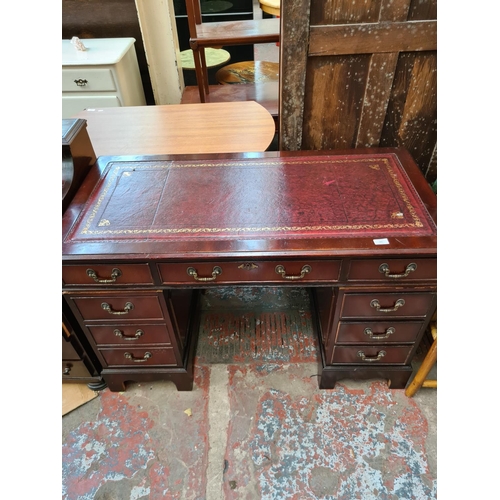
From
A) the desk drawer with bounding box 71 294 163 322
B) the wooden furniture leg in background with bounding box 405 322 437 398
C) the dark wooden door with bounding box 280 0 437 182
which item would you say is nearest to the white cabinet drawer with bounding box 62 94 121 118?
the dark wooden door with bounding box 280 0 437 182

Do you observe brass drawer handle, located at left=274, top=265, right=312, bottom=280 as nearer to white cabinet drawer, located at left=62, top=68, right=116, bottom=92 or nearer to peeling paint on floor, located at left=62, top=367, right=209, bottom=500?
peeling paint on floor, located at left=62, top=367, right=209, bottom=500

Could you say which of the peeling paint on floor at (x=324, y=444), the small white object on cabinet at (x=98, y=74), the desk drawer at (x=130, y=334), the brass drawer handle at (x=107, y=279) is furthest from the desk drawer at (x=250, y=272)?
the small white object on cabinet at (x=98, y=74)

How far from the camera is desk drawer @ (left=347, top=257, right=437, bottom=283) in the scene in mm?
1306

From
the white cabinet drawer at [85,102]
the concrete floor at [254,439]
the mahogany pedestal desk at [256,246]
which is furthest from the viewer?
the white cabinet drawer at [85,102]

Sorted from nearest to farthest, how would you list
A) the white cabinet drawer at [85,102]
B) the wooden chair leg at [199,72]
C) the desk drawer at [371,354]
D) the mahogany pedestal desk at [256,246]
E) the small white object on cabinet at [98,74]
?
the mahogany pedestal desk at [256,246] < the desk drawer at [371,354] < the wooden chair leg at [199,72] < the small white object on cabinet at [98,74] < the white cabinet drawer at [85,102]

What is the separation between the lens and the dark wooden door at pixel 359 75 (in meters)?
1.50

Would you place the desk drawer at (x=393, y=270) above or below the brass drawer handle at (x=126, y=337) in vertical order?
above

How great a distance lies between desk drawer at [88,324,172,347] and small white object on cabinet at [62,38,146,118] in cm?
235

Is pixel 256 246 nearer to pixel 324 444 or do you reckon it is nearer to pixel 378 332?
pixel 378 332

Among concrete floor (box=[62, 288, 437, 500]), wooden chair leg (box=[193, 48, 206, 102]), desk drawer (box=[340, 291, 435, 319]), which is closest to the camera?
desk drawer (box=[340, 291, 435, 319])

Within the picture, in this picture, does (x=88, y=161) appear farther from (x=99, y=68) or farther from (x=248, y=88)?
(x=248, y=88)

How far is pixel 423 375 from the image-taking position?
173 cm

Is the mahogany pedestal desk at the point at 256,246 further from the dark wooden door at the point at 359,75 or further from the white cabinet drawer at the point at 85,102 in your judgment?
the white cabinet drawer at the point at 85,102

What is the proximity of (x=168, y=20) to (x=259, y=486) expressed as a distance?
373cm
